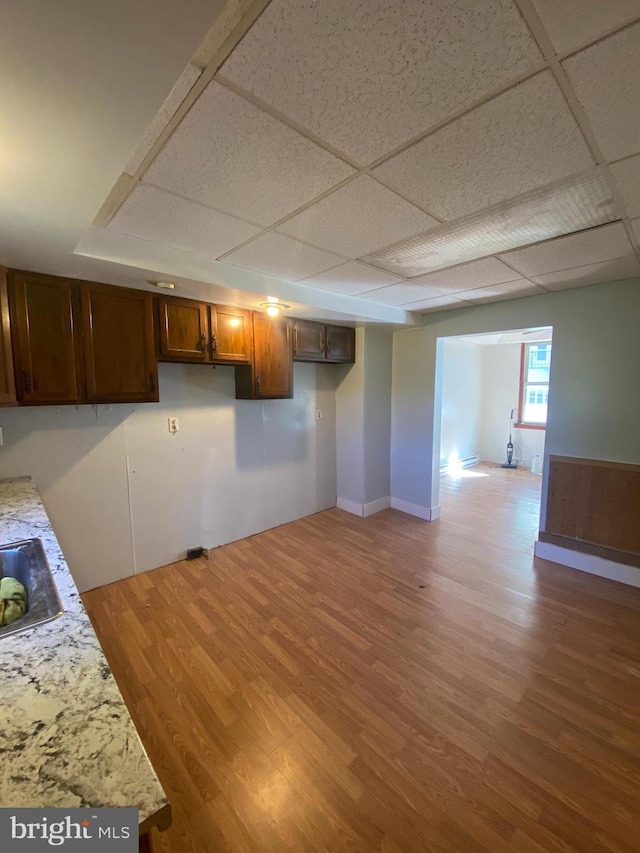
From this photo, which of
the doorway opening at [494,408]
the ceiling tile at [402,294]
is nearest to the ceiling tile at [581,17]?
the ceiling tile at [402,294]

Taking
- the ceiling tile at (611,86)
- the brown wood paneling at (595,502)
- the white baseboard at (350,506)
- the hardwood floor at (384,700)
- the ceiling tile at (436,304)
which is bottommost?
the hardwood floor at (384,700)

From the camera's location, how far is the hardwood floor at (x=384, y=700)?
125cm

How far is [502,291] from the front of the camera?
2891 mm

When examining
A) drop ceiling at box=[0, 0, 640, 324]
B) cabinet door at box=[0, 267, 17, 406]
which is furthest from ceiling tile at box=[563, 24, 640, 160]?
cabinet door at box=[0, 267, 17, 406]

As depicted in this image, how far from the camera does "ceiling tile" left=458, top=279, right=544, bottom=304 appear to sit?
2723mm

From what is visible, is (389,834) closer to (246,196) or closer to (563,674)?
(563,674)

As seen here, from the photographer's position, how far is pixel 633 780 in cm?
137

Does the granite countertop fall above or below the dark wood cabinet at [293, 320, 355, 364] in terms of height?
below

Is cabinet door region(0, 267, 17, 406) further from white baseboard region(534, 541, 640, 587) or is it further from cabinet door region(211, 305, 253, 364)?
white baseboard region(534, 541, 640, 587)

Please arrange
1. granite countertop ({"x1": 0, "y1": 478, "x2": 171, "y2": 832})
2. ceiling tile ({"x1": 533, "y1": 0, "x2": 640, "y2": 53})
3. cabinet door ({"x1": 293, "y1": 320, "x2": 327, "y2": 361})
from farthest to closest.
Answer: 1. cabinet door ({"x1": 293, "y1": 320, "x2": 327, "y2": 361})
2. ceiling tile ({"x1": 533, "y1": 0, "x2": 640, "y2": 53})
3. granite countertop ({"x1": 0, "y1": 478, "x2": 171, "y2": 832})

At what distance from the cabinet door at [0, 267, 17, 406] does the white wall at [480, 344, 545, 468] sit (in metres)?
7.06

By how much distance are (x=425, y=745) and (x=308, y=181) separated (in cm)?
244

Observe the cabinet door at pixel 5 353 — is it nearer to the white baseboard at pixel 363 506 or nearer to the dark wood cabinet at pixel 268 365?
the dark wood cabinet at pixel 268 365

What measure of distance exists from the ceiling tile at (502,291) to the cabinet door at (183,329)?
87.3 inches
